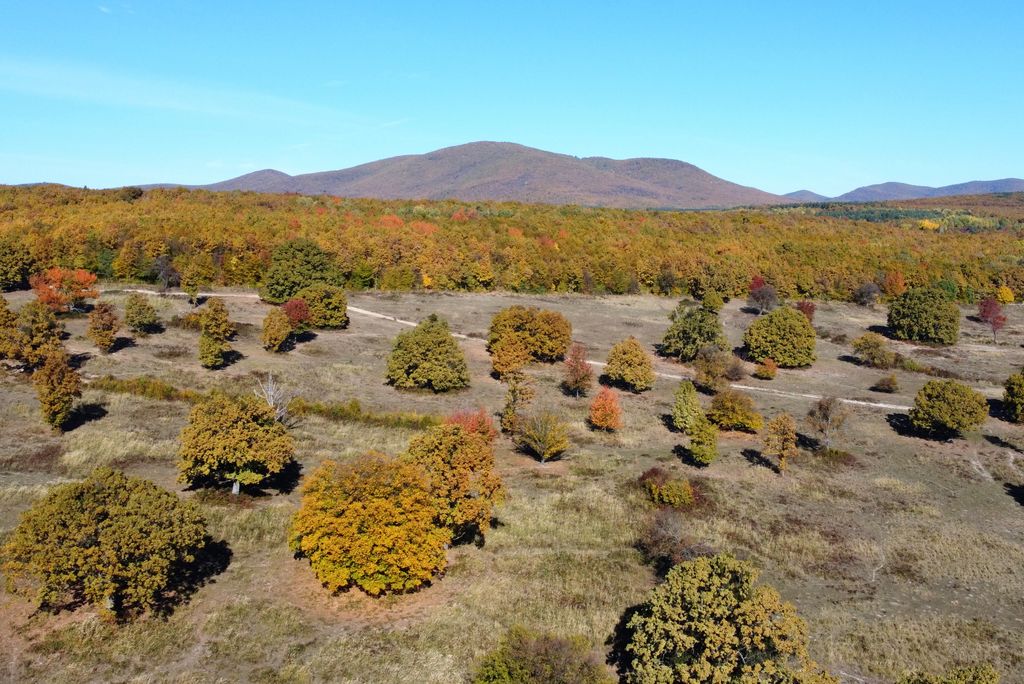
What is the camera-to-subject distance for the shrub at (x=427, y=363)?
6350 cm

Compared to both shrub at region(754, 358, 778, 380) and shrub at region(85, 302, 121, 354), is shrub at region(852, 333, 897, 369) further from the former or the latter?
shrub at region(85, 302, 121, 354)

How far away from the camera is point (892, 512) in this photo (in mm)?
42438

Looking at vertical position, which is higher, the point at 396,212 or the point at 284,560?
the point at 396,212

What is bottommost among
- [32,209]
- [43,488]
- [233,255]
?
[43,488]

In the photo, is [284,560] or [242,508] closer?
[284,560]

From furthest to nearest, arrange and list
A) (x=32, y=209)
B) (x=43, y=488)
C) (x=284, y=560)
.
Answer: (x=32, y=209)
(x=43, y=488)
(x=284, y=560)

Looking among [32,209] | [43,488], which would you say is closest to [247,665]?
[43,488]

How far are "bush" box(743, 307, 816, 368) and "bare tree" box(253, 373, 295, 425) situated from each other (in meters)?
55.6

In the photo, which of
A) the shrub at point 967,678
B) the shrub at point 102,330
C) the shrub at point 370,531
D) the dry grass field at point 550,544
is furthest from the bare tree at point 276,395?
the shrub at point 967,678

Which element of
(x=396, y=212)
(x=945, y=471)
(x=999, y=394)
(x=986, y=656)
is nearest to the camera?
(x=986, y=656)

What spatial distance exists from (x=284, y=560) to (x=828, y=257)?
145 m

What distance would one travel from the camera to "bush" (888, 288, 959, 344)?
99.2 meters

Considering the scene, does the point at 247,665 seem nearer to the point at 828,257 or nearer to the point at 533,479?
the point at 533,479

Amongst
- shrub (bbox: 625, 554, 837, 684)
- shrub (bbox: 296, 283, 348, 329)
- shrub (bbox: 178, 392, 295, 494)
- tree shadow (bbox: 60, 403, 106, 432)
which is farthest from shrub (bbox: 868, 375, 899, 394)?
tree shadow (bbox: 60, 403, 106, 432)
